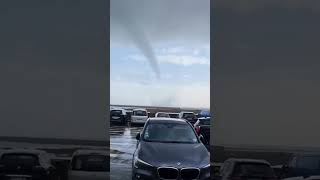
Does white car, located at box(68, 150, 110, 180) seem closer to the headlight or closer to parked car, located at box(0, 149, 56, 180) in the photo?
parked car, located at box(0, 149, 56, 180)

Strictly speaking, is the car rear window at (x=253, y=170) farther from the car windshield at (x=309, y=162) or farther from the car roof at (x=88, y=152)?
the car roof at (x=88, y=152)

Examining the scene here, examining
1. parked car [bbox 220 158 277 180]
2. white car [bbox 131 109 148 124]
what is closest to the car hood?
parked car [bbox 220 158 277 180]

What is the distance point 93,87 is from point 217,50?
117 cm

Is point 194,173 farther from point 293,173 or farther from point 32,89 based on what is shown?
point 32,89

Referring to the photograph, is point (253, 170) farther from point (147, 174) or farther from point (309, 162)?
point (147, 174)

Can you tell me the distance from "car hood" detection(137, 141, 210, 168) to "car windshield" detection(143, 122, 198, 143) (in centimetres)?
25

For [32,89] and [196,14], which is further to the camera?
[196,14]

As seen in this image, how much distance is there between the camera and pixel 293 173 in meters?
4.66

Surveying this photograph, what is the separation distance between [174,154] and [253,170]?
1688 mm

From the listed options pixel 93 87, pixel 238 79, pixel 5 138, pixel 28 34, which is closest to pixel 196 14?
pixel 238 79

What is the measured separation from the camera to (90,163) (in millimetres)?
4805

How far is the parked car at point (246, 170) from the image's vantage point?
4691 millimetres

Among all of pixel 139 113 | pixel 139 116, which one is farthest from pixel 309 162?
pixel 139 113

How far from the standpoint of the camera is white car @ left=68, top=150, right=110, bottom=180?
4801 millimetres
